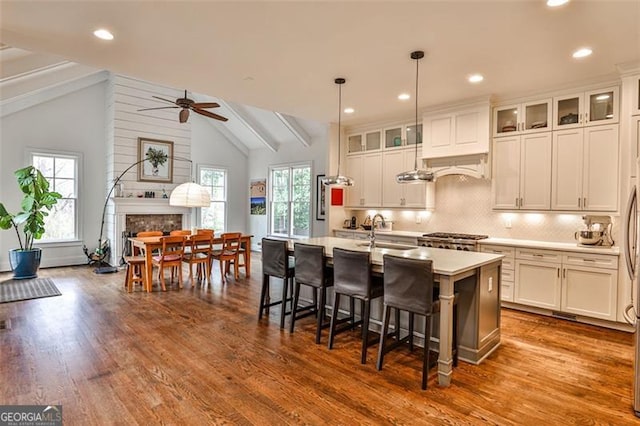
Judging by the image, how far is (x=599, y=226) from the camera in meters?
4.39

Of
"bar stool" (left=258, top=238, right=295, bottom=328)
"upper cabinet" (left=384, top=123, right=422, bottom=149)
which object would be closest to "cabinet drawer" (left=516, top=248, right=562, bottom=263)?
"upper cabinet" (left=384, top=123, right=422, bottom=149)

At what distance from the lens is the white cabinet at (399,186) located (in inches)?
232

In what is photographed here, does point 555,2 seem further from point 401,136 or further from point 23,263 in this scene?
point 23,263

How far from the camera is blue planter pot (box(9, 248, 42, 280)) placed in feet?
20.4

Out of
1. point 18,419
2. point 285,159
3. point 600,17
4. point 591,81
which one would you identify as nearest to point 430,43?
point 600,17

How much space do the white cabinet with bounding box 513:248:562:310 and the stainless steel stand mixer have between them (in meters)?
0.43

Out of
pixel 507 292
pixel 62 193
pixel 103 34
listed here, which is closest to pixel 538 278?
pixel 507 292

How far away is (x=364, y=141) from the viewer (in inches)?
265

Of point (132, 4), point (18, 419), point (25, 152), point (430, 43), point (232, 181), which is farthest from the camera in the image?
point (232, 181)

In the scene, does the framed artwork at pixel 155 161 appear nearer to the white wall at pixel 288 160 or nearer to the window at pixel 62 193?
the window at pixel 62 193

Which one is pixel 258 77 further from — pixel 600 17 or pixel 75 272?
pixel 75 272

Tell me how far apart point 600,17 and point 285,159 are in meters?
7.20

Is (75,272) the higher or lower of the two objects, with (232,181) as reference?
lower

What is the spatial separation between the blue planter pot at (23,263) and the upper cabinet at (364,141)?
6.19m
